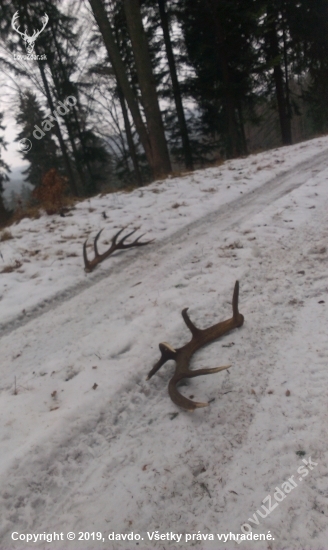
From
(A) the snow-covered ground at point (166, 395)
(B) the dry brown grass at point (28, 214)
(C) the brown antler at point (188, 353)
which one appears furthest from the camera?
(B) the dry brown grass at point (28, 214)

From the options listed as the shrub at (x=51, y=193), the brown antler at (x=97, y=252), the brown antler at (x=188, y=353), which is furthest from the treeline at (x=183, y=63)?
the brown antler at (x=188, y=353)

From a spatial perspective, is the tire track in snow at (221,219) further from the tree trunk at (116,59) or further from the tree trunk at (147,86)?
the tree trunk at (116,59)

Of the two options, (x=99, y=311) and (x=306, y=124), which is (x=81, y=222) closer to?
(x=99, y=311)

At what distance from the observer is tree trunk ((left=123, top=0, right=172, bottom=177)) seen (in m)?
11.1

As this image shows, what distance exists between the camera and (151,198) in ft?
25.9

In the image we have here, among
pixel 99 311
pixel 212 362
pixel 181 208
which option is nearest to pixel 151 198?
pixel 181 208

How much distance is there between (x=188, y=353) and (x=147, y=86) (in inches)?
430

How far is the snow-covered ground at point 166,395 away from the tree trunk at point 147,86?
7201mm

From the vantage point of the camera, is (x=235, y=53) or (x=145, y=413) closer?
(x=145, y=413)

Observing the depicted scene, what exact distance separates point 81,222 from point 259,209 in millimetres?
3321

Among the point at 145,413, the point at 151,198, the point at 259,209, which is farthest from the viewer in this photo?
the point at 151,198

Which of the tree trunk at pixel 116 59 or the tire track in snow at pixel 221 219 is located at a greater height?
the tree trunk at pixel 116 59

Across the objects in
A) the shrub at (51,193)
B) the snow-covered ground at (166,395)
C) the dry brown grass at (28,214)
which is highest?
the shrub at (51,193)

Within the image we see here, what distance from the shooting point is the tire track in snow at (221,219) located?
4011 millimetres
